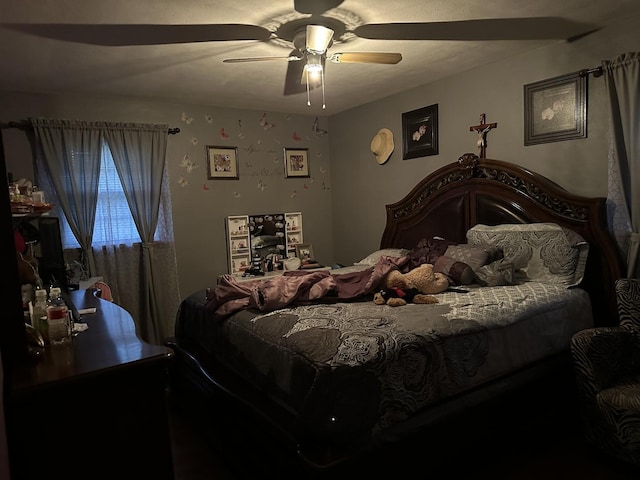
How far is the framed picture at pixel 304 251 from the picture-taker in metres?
4.85

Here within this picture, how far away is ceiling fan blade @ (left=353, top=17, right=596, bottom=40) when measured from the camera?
8.28ft

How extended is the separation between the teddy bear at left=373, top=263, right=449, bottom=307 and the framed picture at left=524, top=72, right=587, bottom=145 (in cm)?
131

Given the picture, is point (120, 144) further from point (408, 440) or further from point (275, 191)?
point (408, 440)

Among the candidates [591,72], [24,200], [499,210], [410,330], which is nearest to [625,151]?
[591,72]

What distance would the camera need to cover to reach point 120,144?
12.7 feet

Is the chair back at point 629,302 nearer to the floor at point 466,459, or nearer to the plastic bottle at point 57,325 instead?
the floor at point 466,459

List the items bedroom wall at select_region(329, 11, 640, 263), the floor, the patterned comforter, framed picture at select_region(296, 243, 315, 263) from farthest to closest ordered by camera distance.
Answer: framed picture at select_region(296, 243, 315, 263), bedroom wall at select_region(329, 11, 640, 263), the floor, the patterned comforter

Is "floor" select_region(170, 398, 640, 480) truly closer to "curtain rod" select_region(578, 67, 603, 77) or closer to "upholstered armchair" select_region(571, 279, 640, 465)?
"upholstered armchair" select_region(571, 279, 640, 465)

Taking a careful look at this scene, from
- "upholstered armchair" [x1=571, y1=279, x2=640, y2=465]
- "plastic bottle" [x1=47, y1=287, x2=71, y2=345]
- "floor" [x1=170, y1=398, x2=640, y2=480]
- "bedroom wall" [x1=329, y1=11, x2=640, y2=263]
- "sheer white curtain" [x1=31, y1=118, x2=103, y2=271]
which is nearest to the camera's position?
"plastic bottle" [x1=47, y1=287, x2=71, y2=345]

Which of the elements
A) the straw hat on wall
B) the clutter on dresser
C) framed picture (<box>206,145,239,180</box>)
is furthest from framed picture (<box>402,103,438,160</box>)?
the clutter on dresser

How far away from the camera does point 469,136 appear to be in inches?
141

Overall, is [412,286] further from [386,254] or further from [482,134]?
[482,134]

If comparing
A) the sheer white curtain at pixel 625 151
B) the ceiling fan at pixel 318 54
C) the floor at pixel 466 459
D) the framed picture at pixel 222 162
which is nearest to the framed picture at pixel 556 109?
the sheer white curtain at pixel 625 151

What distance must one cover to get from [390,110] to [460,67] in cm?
97
